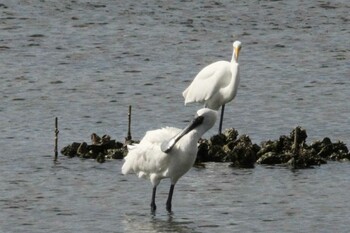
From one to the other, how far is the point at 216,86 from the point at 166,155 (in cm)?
717

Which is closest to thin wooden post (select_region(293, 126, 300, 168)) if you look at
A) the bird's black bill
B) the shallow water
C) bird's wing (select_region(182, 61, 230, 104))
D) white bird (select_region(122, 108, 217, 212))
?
the shallow water

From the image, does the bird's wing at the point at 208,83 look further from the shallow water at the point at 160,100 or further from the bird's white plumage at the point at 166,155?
the bird's white plumage at the point at 166,155

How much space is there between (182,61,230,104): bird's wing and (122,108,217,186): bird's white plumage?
21.1 feet

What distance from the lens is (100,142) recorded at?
2355 centimetres

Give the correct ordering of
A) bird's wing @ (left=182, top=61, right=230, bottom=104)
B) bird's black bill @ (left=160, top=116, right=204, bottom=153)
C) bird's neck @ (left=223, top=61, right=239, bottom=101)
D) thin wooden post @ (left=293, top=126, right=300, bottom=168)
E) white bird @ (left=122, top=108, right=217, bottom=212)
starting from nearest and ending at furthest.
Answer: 1. bird's black bill @ (left=160, top=116, right=204, bottom=153)
2. white bird @ (left=122, top=108, right=217, bottom=212)
3. thin wooden post @ (left=293, top=126, right=300, bottom=168)
4. bird's neck @ (left=223, top=61, right=239, bottom=101)
5. bird's wing @ (left=182, top=61, right=230, bottom=104)

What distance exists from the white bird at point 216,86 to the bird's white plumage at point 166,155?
6.35 metres

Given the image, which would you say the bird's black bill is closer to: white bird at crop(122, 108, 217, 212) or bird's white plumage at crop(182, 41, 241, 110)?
white bird at crop(122, 108, 217, 212)

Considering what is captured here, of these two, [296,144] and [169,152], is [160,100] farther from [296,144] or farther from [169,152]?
[169,152]

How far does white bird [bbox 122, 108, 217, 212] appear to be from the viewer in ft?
62.0

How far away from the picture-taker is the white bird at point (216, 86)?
25.9 m

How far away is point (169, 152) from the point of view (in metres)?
18.9

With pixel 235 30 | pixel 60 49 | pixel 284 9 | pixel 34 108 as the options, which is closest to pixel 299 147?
pixel 34 108

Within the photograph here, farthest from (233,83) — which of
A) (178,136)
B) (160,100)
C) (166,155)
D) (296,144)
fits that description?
(178,136)

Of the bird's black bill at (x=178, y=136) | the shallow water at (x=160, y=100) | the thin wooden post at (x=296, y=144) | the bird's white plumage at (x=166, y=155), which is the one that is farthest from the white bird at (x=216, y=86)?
the bird's black bill at (x=178, y=136)
